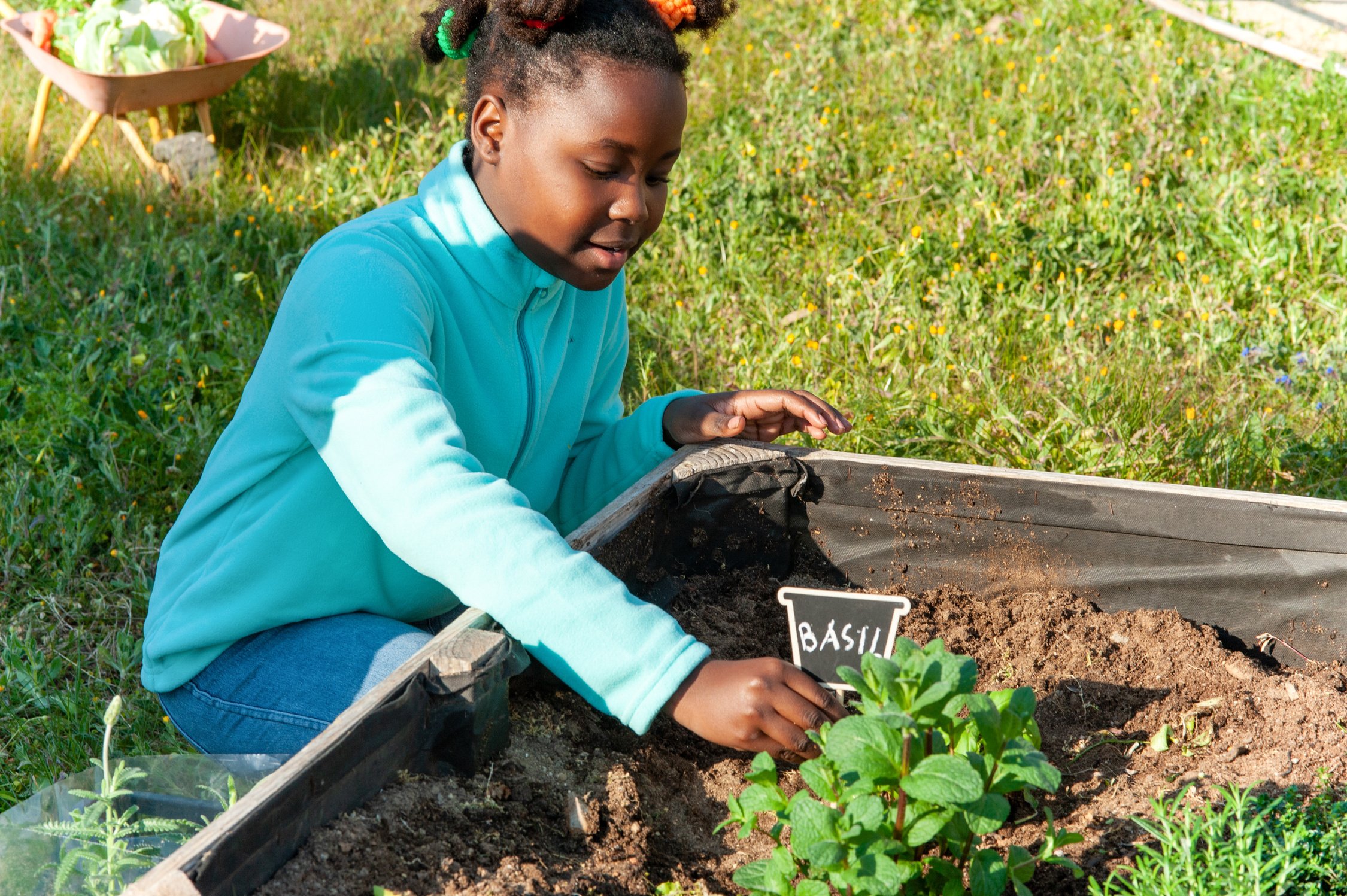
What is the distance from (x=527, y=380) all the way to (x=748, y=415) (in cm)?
45

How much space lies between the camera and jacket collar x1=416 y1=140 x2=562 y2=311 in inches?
72.7

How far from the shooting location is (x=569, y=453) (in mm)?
2367

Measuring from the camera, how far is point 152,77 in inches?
167

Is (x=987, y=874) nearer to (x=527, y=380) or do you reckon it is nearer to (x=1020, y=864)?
(x=1020, y=864)

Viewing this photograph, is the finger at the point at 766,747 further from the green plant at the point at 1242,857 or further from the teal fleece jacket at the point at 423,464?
the green plant at the point at 1242,857

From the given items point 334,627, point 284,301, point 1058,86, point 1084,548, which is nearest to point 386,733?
point 334,627

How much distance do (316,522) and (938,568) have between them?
1.07 m

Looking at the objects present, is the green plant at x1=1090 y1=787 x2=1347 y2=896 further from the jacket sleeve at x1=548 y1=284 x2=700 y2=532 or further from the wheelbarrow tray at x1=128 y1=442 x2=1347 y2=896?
the jacket sleeve at x1=548 y1=284 x2=700 y2=532

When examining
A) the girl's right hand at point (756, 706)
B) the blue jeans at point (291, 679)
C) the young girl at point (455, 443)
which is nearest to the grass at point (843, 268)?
the blue jeans at point (291, 679)

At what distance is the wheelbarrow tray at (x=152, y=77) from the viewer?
4.22 meters

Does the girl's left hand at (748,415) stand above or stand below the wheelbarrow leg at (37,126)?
above

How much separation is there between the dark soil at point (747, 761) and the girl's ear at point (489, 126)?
0.80m

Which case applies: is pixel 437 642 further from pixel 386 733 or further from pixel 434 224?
pixel 434 224

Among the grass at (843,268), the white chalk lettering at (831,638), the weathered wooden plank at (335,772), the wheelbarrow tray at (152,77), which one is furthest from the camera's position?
the wheelbarrow tray at (152,77)
